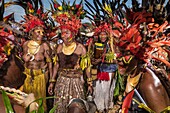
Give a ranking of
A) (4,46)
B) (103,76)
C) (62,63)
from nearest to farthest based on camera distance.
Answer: (4,46) < (62,63) < (103,76)

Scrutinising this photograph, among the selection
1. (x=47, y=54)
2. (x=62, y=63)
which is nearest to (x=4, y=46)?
(x=47, y=54)

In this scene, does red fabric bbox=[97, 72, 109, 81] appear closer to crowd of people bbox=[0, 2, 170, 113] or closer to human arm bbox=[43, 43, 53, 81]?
crowd of people bbox=[0, 2, 170, 113]

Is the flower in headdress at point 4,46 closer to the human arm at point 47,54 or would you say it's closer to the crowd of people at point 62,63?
the crowd of people at point 62,63

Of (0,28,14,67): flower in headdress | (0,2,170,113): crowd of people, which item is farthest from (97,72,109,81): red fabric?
(0,28,14,67): flower in headdress

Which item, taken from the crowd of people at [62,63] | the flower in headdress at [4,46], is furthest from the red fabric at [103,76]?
the flower in headdress at [4,46]

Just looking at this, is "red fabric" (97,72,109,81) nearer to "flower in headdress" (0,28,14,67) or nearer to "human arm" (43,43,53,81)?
"human arm" (43,43,53,81)

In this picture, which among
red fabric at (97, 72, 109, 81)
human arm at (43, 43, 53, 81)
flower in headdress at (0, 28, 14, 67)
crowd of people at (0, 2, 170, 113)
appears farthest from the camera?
red fabric at (97, 72, 109, 81)

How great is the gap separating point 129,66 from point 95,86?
171cm

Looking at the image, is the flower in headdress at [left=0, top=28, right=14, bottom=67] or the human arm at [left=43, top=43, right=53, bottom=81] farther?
the human arm at [left=43, top=43, right=53, bottom=81]

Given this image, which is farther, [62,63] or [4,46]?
[62,63]

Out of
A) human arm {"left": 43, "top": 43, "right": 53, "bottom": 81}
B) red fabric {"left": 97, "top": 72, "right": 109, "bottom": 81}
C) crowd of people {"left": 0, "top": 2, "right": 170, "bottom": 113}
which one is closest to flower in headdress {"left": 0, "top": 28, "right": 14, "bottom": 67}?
crowd of people {"left": 0, "top": 2, "right": 170, "bottom": 113}

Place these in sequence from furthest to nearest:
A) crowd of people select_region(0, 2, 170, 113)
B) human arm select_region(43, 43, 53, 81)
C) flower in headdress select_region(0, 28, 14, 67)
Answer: human arm select_region(43, 43, 53, 81), crowd of people select_region(0, 2, 170, 113), flower in headdress select_region(0, 28, 14, 67)

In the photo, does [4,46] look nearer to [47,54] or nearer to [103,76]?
[47,54]

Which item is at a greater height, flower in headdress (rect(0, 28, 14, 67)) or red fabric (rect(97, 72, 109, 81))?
flower in headdress (rect(0, 28, 14, 67))
